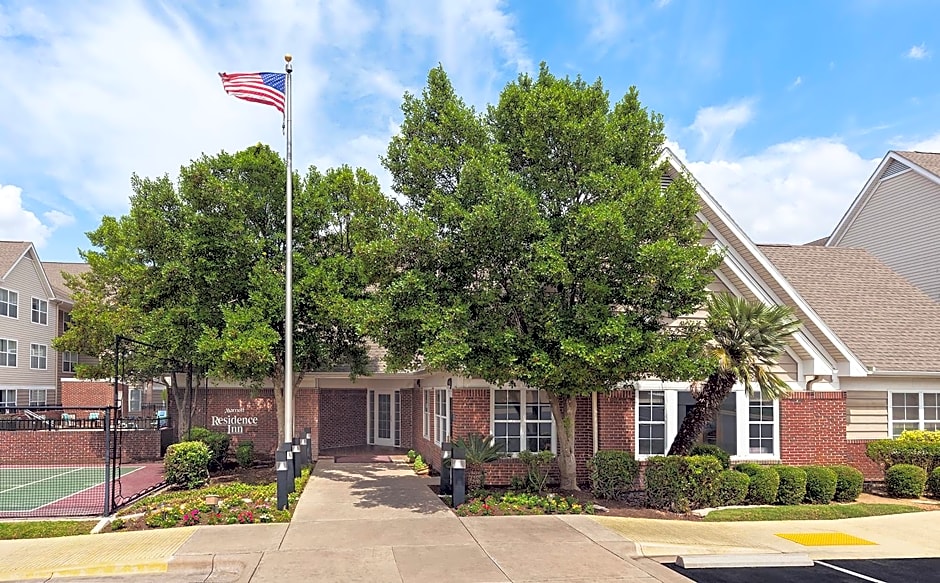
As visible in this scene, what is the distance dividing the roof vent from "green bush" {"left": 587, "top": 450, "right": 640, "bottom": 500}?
17.0 meters

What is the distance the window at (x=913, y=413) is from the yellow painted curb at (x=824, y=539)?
23.5 ft

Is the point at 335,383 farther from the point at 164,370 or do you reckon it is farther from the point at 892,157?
the point at 892,157

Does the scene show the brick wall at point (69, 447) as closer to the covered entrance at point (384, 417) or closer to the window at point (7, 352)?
the covered entrance at point (384, 417)

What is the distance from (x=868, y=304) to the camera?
2105 centimetres

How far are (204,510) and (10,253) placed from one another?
1191 inches

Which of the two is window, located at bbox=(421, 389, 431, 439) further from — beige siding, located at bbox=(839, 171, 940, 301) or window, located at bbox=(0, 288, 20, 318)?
window, located at bbox=(0, 288, 20, 318)

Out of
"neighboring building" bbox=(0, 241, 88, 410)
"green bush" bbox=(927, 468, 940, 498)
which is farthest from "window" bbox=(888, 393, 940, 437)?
"neighboring building" bbox=(0, 241, 88, 410)

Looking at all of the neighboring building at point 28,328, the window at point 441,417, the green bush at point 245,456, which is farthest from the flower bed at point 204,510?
the neighboring building at point 28,328

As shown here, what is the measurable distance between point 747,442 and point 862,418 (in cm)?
361

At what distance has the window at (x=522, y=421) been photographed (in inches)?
669

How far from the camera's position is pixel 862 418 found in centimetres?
1845

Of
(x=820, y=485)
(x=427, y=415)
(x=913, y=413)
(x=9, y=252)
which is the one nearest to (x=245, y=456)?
(x=427, y=415)

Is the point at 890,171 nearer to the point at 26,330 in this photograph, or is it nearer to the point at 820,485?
the point at 820,485

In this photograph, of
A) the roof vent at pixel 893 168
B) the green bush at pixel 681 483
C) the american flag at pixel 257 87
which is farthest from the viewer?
the roof vent at pixel 893 168
